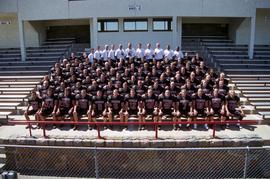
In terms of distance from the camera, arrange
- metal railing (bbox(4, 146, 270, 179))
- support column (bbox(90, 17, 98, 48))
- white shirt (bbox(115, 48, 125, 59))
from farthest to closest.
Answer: support column (bbox(90, 17, 98, 48))
white shirt (bbox(115, 48, 125, 59))
metal railing (bbox(4, 146, 270, 179))

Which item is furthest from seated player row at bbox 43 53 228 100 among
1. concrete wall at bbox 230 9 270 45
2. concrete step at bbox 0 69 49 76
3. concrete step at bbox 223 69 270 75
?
concrete wall at bbox 230 9 270 45

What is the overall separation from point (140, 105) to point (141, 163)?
7.17 feet

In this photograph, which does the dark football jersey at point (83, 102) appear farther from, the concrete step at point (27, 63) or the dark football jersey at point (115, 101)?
the concrete step at point (27, 63)

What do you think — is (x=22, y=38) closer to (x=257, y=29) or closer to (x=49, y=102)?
(x=49, y=102)

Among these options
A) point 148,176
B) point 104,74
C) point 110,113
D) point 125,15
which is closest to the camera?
point 148,176

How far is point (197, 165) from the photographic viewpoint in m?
8.63

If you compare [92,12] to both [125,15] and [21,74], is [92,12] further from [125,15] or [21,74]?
[21,74]

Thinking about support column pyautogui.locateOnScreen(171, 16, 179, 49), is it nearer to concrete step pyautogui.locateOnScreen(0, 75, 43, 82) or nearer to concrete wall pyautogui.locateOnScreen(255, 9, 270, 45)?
concrete wall pyautogui.locateOnScreen(255, 9, 270, 45)

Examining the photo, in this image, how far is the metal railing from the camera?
8.48m

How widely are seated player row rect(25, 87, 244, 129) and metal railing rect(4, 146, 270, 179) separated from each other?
4.83 feet

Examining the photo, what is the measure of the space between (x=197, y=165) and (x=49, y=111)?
542 centimetres

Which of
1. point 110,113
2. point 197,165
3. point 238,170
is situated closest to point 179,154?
point 197,165

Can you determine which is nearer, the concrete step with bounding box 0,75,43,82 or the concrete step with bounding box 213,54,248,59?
the concrete step with bounding box 0,75,43,82

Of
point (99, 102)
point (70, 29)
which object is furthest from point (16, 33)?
point (99, 102)
